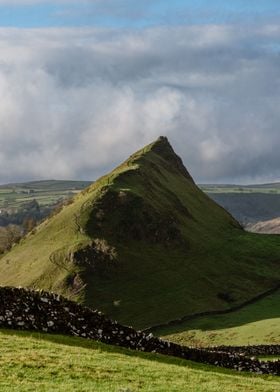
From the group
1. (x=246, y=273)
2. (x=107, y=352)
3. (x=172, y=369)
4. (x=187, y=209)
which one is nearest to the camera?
(x=172, y=369)

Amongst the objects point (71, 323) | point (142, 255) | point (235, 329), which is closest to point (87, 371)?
point (71, 323)

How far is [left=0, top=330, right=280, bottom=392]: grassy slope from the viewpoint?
26047 millimetres

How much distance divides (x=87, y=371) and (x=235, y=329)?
62610 mm

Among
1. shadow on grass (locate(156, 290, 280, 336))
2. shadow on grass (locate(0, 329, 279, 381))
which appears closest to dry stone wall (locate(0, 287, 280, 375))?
shadow on grass (locate(0, 329, 279, 381))

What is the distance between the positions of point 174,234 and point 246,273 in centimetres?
1607

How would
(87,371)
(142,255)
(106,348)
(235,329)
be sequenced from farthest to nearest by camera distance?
(142,255) < (235,329) < (106,348) < (87,371)

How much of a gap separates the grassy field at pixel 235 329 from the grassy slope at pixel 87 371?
45.9 metres

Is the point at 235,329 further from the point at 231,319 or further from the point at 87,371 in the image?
the point at 87,371

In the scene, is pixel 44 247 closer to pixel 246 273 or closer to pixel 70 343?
pixel 246 273

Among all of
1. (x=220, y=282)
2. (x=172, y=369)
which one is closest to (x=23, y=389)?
(x=172, y=369)

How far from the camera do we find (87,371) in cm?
2873

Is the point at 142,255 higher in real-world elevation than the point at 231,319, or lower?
higher

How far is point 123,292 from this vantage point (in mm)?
104750

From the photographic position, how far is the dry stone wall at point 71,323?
3781 centimetres
